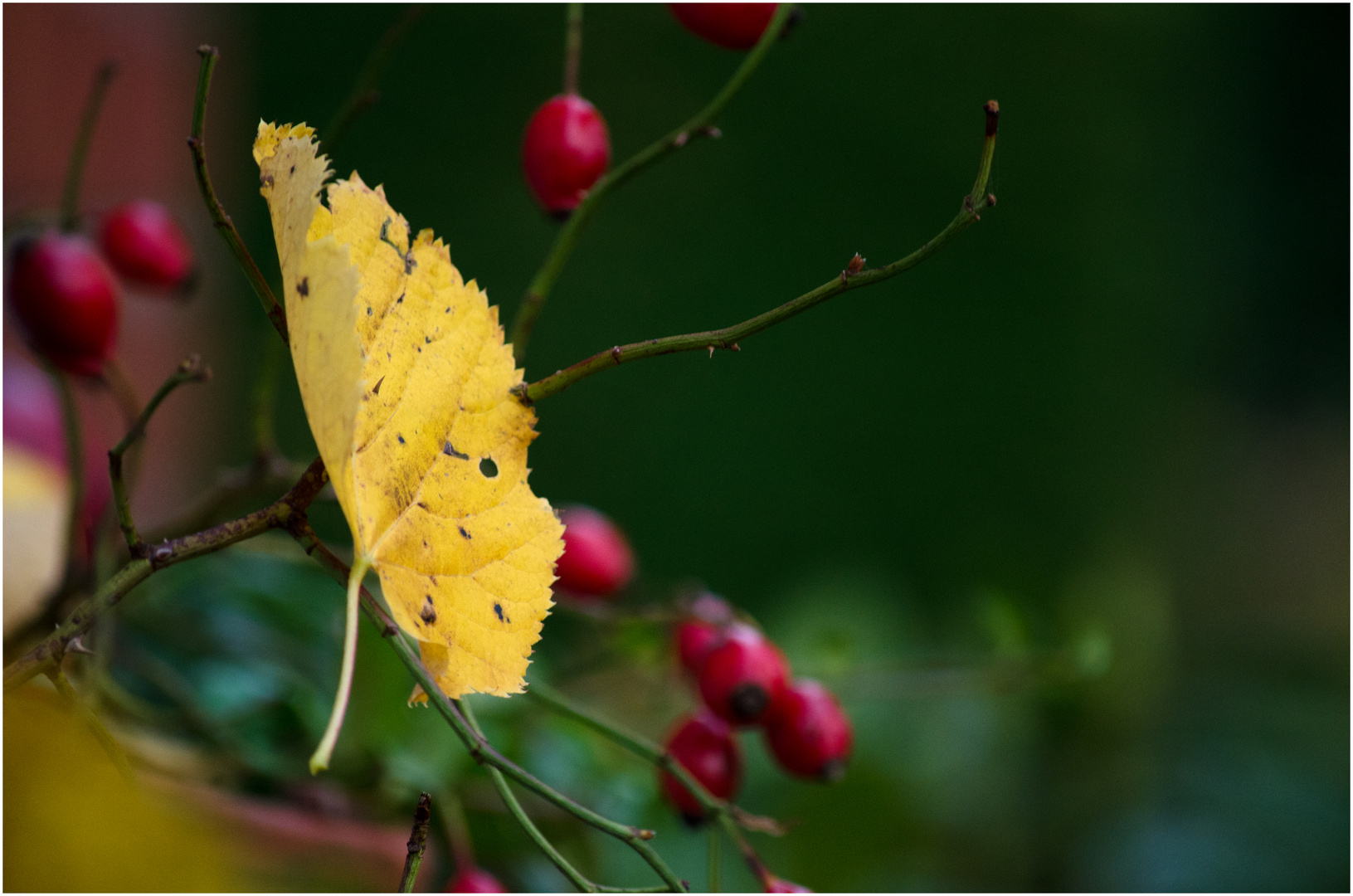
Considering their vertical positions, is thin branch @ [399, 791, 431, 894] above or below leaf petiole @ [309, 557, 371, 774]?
below

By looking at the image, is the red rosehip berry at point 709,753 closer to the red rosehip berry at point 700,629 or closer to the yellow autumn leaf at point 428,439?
the red rosehip berry at point 700,629

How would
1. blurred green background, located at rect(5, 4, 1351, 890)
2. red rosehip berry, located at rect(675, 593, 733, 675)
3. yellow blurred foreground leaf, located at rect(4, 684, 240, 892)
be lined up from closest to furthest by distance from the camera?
yellow blurred foreground leaf, located at rect(4, 684, 240, 892), red rosehip berry, located at rect(675, 593, 733, 675), blurred green background, located at rect(5, 4, 1351, 890)

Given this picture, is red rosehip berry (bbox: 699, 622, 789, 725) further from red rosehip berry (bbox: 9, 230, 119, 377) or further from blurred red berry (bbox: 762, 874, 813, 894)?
red rosehip berry (bbox: 9, 230, 119, 377)

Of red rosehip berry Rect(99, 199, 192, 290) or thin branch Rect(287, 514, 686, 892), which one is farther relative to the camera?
red rosehip berry Rect(99, 199, 192, 290)

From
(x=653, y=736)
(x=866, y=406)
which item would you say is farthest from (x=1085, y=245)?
(x=653, y=736)

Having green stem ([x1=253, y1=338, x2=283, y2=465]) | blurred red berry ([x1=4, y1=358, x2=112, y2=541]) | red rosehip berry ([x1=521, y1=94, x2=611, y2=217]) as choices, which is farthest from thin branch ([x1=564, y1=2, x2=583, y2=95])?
blurred red berry ([x1=4, y1=358, x2=112, y2=541])

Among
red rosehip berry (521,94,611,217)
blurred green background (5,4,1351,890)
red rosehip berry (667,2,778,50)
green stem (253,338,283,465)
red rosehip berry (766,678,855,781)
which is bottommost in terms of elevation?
red rosehip berry (766,678,855,781)

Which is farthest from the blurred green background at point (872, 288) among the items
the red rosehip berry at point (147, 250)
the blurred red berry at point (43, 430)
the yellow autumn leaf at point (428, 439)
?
the yellow autumn leaf at point (428, 439)
